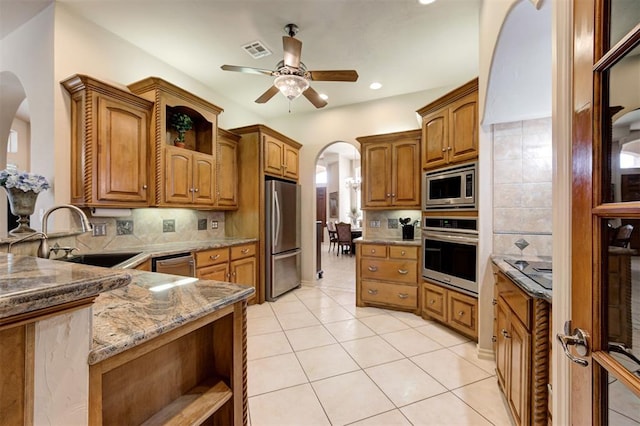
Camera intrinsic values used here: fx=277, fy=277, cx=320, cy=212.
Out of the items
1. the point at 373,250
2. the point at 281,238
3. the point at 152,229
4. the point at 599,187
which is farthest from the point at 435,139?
the point at 152,229

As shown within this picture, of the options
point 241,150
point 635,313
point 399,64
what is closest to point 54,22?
point 241,150

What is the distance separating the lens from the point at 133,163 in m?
2.67

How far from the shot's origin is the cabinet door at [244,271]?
346 centimetres

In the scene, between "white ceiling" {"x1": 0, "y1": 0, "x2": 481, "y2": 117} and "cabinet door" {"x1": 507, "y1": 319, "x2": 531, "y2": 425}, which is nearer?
"cabinet door" {"x1": 507, "y1": 319, "x2": 531, "y2": 425}

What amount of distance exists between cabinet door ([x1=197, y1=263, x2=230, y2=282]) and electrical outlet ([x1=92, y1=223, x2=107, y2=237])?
37.2 inches

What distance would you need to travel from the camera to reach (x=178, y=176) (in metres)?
3.02

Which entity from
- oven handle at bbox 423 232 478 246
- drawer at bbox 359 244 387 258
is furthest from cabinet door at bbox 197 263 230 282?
oven handle at bbox 423 232 478 246

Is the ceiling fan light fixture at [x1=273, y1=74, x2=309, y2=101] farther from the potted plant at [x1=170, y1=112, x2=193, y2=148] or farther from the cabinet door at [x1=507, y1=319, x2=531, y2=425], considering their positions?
the cabinet door at [x1=507, y1=319, x2=531, y2=425]

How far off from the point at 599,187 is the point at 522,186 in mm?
1846

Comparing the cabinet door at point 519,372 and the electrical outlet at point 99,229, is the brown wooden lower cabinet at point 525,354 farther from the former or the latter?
the electrical outlet at point 99,229

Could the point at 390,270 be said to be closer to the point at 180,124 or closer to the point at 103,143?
the point at 180,124

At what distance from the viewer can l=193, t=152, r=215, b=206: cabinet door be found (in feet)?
10.6

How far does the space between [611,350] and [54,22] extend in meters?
3.91

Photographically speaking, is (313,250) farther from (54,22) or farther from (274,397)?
(54,22)
